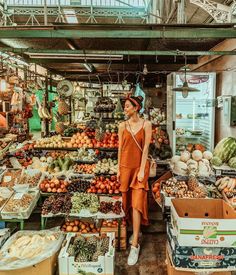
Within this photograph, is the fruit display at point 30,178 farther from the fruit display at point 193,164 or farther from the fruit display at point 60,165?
the fruit display at point 193,164

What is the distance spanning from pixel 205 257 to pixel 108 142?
428cm

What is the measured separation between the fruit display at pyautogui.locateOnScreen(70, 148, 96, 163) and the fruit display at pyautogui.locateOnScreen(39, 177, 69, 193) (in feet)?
3.59

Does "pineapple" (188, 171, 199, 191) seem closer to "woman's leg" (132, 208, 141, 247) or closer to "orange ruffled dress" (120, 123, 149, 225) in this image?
"orange ruffled dress" (120, 123, 149, 225)

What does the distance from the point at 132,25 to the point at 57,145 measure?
12.9 feet

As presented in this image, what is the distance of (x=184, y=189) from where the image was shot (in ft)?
14.7

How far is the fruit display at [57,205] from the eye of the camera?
4.35m

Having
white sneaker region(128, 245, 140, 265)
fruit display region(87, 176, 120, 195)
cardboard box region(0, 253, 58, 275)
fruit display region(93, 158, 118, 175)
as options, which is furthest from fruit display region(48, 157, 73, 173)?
cardboard box region(0, 253, 58, 275)

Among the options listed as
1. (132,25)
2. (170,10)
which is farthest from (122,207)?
(170,10)

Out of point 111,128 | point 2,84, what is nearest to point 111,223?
point 111,128

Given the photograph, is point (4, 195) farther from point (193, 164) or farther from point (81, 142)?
point (193, 164)

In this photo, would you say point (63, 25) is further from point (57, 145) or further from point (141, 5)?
point (141, 5)

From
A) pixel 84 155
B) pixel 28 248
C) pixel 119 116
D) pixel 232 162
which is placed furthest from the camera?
pixel 119 116

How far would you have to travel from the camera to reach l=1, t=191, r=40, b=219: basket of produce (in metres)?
4.23

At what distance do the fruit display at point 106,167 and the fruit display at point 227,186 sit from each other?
193cm
